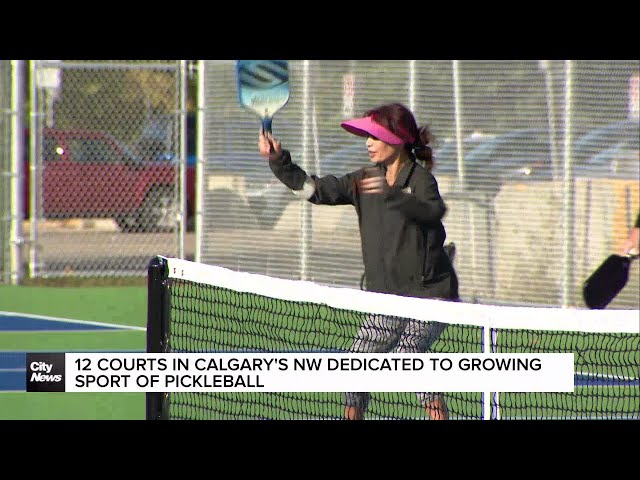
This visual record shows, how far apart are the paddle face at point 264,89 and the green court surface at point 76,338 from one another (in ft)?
8.08

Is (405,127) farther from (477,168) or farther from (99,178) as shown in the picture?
(99,178)

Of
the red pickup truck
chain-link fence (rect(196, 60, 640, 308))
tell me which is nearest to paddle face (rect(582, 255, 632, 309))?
chain-link fence (rect(196, 60, 640, 308))

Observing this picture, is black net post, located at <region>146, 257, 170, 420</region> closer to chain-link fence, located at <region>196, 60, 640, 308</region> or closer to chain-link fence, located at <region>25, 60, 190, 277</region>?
chain-link fence, located at <region>196, 60, 640, 308</region>

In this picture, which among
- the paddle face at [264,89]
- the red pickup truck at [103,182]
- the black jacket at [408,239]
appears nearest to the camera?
the black jacket at [408,239]

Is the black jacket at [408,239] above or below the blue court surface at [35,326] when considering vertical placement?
above

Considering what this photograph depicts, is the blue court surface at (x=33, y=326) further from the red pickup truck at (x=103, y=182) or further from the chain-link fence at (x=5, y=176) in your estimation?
Result: the red pickup truck at (x=103, y=182)

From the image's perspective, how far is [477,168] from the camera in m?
12.5

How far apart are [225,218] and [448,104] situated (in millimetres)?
2729

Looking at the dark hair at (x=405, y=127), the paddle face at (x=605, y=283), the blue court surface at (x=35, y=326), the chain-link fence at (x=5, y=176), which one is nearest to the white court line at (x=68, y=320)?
the blue court surface at (x=35, y=326)

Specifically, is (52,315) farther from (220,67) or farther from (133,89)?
(133,89)

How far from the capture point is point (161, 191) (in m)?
16.0

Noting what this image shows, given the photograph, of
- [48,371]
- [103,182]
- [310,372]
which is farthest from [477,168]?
[48,371]

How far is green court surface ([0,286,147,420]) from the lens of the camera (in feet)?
26.7

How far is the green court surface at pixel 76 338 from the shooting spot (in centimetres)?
812
